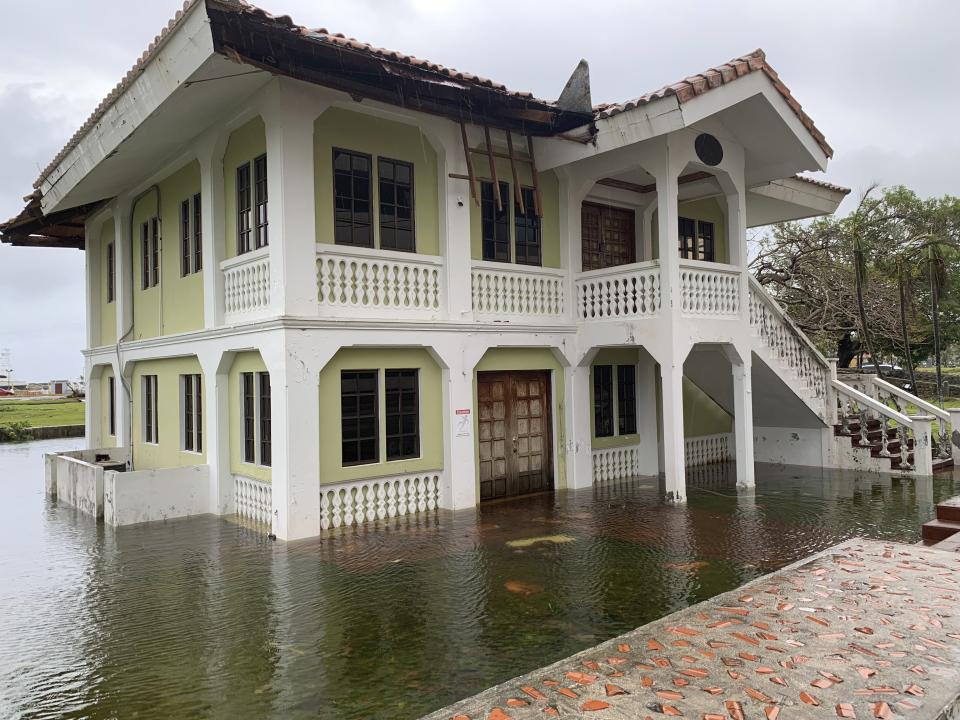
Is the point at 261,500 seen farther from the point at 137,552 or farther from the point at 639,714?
the point at 639,714

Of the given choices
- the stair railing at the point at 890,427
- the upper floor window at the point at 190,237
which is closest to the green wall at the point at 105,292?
the upper floor window at the point at 190,237

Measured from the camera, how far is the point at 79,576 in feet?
26.1

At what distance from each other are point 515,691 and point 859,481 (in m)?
10.8

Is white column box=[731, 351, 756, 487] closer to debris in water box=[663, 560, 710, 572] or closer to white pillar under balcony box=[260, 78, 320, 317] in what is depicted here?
debris in water box=[663, 560, 710, 572]

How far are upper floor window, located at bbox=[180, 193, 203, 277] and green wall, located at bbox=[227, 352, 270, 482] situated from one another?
2.23 m

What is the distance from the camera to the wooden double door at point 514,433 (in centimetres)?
1189

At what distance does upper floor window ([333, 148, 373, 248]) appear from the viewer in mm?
10250

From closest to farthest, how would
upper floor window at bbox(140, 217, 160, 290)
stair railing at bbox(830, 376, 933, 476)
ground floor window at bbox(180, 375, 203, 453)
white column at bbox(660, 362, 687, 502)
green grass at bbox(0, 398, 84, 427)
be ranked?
1. white column at bbox(660, 362, 687, 502)
2. ground floor window at bbox(180, 375, 203, 453)
3. stair railing at bbox(830, 376, 933, 476)
4. upper floor window at bbox(140, 217, 160, 290)
5. green grass at bbox(0, 398, 84, 427)

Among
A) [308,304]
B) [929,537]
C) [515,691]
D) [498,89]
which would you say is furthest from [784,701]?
[498,89]

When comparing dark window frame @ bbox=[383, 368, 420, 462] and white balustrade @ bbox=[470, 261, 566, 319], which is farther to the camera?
white balustrade @ bbox=[470, 261, 566, 319]

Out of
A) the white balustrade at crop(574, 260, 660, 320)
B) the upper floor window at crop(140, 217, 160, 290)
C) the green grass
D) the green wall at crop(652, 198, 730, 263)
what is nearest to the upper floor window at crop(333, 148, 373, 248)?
the white balustrade at crop(574, 260, 660, 320)

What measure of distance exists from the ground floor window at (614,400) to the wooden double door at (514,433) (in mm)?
1256

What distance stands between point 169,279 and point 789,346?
12.2 m

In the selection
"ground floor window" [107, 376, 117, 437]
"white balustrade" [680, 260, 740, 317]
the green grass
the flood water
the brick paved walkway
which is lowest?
the flood water
